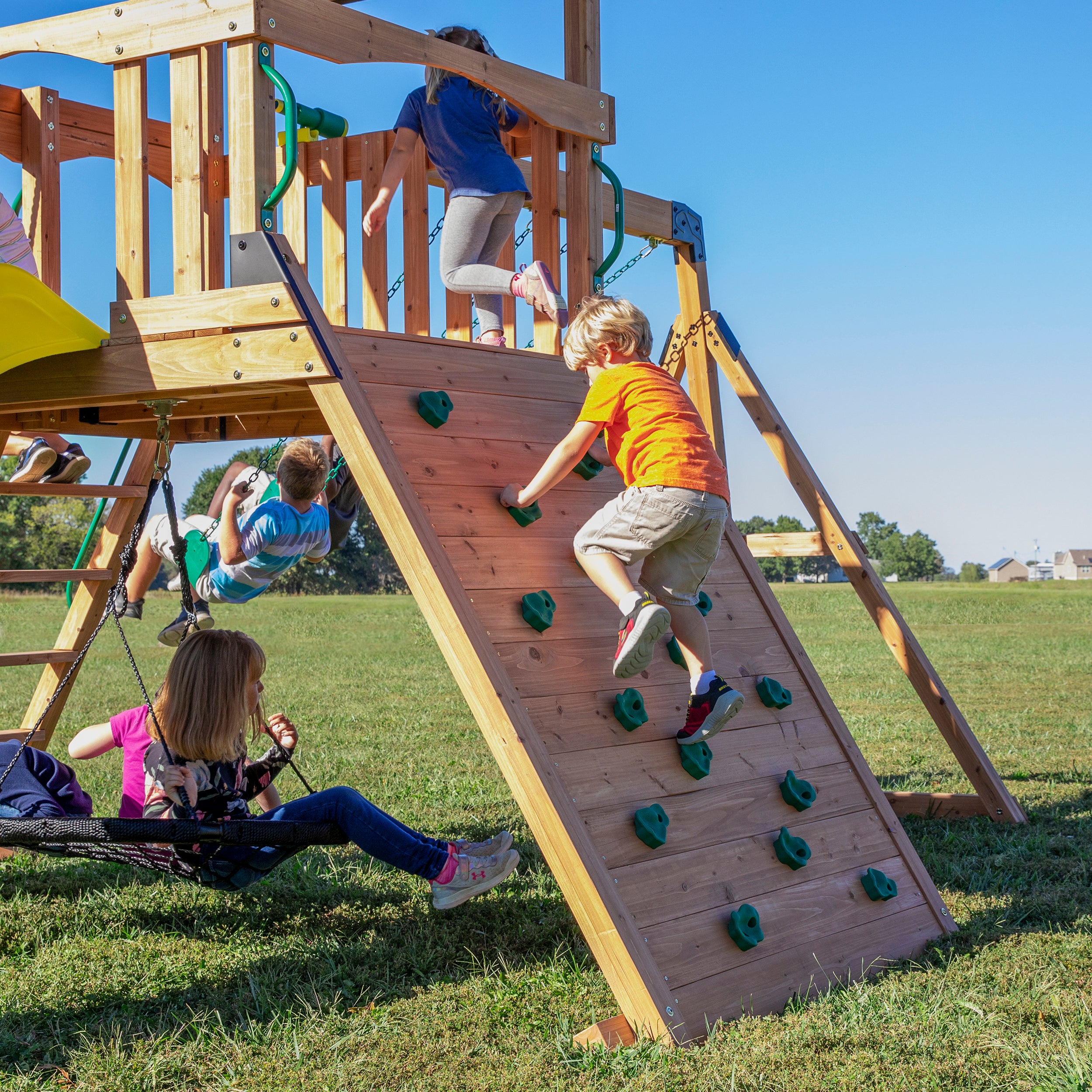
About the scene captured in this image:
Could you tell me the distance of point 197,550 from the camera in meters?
5.66

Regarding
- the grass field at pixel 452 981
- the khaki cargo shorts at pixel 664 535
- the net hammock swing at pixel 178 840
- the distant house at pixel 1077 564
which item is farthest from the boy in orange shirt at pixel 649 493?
the distant house at pixel 1077 564

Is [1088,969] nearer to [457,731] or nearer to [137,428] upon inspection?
[137,428]

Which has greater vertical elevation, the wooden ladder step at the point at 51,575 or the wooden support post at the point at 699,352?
the wooden support post at the point at 699,352

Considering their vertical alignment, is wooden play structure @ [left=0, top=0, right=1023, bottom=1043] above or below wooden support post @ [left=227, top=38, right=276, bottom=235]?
below

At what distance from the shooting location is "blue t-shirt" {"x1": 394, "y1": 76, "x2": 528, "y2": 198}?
5.11m

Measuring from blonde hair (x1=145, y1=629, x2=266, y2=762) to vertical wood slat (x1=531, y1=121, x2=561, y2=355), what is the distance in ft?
6.70

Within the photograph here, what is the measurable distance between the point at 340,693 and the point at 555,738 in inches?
355

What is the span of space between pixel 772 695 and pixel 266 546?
2.63 m

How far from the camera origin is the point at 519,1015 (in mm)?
3664

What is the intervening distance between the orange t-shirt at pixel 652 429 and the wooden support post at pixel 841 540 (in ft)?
7.49

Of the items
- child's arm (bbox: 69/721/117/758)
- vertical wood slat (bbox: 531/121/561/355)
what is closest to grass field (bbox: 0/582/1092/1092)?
child's arm (bbox: 69/721/117/758)

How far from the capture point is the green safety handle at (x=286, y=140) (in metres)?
3.78

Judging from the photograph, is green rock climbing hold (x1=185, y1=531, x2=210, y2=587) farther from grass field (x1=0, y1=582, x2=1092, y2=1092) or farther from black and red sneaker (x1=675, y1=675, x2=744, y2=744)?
black and red sneaker (x1=675, y1=675, x2=744, y2=744)

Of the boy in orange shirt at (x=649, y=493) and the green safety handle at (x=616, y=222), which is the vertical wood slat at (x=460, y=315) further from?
the boy in orange shirt at (x=649, y=493)
